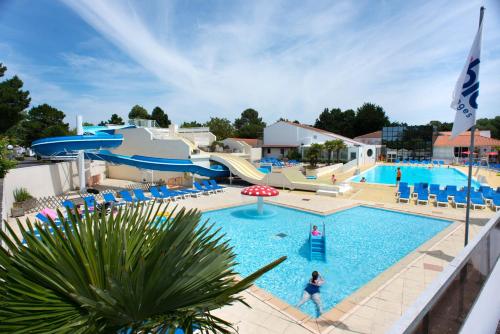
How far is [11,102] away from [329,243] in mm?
37489

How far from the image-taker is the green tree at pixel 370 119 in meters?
63.2

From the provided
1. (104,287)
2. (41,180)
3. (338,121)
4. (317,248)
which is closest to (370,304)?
(317,248)

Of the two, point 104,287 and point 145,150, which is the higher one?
point 145,150

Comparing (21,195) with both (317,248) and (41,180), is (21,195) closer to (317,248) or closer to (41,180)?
(41,180)

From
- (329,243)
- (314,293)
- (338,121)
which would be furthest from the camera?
(338,121)

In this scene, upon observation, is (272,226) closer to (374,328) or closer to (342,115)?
(374,328)

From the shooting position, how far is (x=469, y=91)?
22.6 ft

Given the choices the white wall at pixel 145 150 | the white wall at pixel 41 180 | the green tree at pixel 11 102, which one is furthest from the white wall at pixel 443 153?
the green tree at pixel 11 102

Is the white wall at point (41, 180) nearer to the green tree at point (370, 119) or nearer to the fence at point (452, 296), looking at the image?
the fence at point (452, 296)

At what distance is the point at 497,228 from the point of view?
4840mm

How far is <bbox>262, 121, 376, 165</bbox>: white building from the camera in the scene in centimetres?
3675

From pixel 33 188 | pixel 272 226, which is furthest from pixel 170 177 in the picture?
pixel 272 226

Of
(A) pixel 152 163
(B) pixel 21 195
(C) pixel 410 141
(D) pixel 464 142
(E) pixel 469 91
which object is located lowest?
(B) pixel 21 195

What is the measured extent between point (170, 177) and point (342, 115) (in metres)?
60.2
